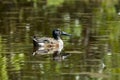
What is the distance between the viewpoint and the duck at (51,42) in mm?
15117

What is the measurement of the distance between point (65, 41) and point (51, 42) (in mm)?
635

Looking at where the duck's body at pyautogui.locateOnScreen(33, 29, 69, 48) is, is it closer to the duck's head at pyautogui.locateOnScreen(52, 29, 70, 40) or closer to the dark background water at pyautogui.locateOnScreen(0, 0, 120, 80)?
the duck's head at pyautogui.locateOnScreen(52, 29, 70, 40)

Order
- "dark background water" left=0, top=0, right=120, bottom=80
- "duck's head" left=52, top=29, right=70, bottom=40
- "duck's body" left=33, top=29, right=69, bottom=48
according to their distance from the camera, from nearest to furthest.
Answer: "dark background water" left=0, top=0, right=120, bottom=80 → "duck's body" left=33, top=29, right=69, bottom=48 → "duck's head" left=52, top=29, right=70, bottom=40

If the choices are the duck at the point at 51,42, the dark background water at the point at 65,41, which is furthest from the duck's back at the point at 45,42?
the dark background water at the point at 65,41

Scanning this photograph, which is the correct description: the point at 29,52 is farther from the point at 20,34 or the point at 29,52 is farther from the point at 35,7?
the point at 35,7

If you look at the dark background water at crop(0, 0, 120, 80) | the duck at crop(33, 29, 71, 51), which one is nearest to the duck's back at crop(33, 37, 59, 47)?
the duck at crop(33, 29, 71, 51)

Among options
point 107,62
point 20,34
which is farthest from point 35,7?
point 107,62

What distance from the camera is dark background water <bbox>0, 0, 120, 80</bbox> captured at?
39.4 feet

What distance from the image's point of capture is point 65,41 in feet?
53.5

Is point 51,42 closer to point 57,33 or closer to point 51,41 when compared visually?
point 51,41

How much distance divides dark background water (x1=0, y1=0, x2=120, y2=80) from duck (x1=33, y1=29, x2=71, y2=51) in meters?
0.18

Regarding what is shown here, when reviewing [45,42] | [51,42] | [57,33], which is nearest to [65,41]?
[57,33]

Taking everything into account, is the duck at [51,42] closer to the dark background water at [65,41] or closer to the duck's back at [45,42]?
the duck's back at [45,42]

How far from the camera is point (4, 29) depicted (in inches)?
712
